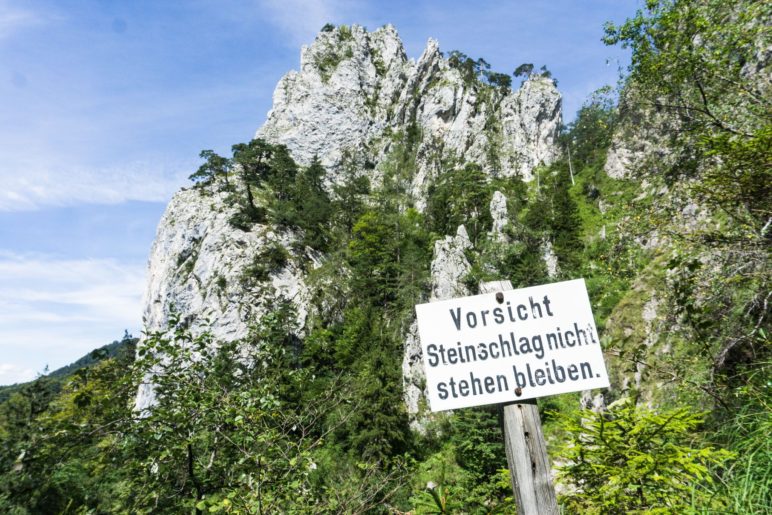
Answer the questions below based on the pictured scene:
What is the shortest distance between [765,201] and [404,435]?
21932 mm

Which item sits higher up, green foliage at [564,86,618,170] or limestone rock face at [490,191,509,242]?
green foliage at [564,86,618,170]

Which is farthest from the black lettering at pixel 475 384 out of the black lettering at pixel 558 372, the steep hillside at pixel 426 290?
the steep hillside at pixel 426 290

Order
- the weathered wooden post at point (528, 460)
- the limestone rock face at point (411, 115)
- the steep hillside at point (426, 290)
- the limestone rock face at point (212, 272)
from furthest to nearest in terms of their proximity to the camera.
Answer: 1. the limestone rock face at point (411, 115)
2. the limestone rock face at point (212, 272)
3. the steep hillside at point (426, 290)
4. the weathered wooden post at point (528, 460)

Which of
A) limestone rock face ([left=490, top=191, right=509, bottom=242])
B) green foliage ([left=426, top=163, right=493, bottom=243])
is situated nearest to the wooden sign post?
limestone rock face ([left=490, top=191, right=509, bottom=242])

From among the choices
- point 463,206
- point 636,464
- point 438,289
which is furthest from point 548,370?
point 463,206

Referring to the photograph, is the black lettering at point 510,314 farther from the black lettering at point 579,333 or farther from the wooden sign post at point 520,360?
the black lettering at point 579,333

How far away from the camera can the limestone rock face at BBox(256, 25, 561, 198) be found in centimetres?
6116

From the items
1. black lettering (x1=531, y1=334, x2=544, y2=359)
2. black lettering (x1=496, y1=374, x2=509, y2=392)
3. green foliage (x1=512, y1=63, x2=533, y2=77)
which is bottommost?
black lettering (x1=496, y1=374, x2=509, y2=392)

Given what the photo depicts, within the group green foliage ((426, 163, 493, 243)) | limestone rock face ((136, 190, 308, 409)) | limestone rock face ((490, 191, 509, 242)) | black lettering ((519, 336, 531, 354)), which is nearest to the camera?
black lettering ((519, 336, 531, 354))

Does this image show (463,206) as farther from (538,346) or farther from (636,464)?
(538,346)

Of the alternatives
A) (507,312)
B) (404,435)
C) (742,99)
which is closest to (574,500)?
(507,312)

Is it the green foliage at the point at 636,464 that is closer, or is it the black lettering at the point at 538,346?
the black lettering at the point at 538,346

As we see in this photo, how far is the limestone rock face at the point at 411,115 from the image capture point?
61156 millimetres

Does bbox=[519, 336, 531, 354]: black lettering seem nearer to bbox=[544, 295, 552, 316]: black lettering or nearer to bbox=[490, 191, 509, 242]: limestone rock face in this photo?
bbox=[544, 295, 552, 316]: black lettering
